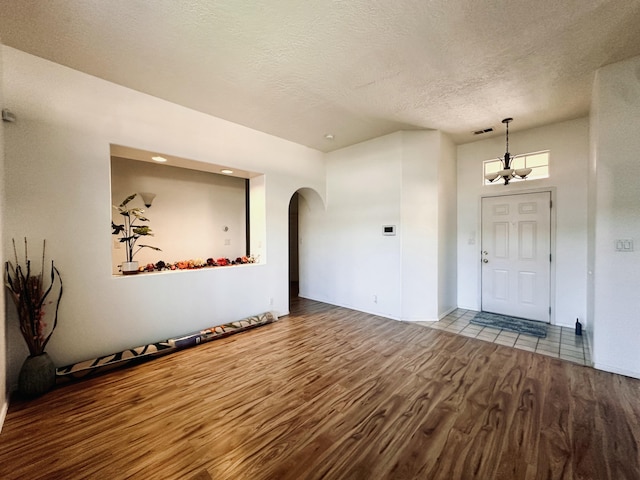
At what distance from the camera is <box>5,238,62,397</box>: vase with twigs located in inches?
88.8

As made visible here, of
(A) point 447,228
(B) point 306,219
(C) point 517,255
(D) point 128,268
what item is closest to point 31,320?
(D) point 128,268

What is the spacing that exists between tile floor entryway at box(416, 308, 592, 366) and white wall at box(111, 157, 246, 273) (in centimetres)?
407

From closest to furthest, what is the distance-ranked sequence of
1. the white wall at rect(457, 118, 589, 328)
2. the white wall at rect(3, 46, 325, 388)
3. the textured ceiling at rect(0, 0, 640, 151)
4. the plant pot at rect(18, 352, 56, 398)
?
1. the textured ceiling at rect(0, 0, 640, 151)
2. the plant pot at rect(18, 352, 56, 398)
3. the white wall at rect(3, 46, 325, 388)
4. the white wall at rect(457, 118, 589, 328)

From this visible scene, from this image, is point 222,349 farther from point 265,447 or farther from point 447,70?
point 447,70

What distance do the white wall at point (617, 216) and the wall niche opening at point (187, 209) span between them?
Answer: 13.9 feet

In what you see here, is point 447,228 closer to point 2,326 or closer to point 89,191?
point 89,191

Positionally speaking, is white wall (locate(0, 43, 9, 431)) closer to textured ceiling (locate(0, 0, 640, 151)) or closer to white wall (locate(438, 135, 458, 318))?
textured ceiling (locate(0, 0, 640, 151))

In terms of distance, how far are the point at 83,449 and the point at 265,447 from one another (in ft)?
3.98

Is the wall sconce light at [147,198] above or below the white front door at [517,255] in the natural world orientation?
above

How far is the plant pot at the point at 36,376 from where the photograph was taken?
88.4 inches

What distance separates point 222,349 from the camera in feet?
10.7

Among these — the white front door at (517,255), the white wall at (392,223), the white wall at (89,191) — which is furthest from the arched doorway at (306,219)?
the white front door at (517,255)

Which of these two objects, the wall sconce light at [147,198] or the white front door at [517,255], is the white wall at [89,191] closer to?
the wall sconce light at [147,198]

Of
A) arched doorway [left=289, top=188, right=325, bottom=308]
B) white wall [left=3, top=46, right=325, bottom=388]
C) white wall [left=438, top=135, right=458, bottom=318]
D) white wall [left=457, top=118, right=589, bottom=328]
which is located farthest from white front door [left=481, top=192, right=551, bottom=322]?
white wall [left=3, top=46, right=325, bottom=388]
